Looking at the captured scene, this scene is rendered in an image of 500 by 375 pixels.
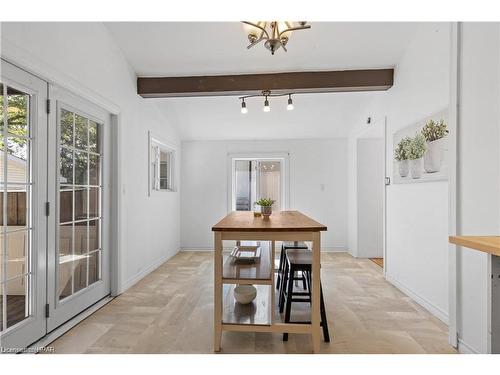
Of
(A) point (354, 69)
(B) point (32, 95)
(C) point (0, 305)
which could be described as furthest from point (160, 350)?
(A) point (354, 69)

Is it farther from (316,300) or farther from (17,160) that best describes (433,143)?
(17,160)

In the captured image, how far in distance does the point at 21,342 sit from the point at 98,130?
197 cm

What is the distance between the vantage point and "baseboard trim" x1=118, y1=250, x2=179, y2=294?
3483 millimetres

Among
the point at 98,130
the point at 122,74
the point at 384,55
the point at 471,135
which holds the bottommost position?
the point at 471,135

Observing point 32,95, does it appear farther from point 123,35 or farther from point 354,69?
point 354,69

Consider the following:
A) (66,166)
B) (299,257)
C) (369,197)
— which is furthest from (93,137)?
(369,197)

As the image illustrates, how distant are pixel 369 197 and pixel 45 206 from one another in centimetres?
457

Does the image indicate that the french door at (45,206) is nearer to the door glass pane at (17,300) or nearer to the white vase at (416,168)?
the door glass pane at (17,300)

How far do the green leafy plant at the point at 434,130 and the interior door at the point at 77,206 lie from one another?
3.24 m

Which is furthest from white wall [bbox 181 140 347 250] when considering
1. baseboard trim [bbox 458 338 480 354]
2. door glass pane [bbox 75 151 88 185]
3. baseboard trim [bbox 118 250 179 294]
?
baseboard trim [bbox 458 338 480 354]

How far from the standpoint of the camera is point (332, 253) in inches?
221

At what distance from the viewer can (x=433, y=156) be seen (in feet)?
9.37

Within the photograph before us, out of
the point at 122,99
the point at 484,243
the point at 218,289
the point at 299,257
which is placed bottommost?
the point at 218,289

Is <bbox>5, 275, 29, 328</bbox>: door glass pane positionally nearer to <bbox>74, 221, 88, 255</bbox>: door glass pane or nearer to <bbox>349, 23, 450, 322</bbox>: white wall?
<bbox>74, 221, 88, 255</bbox>: door glass pane
